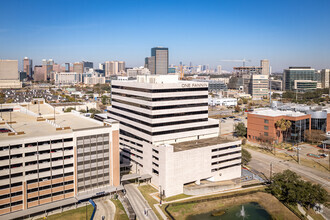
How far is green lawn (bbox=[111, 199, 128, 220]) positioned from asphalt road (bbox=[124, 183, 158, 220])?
1.95m

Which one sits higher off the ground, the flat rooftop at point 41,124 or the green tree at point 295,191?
the flat rooftop at point 41,124

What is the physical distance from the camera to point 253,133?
9144 centimetres

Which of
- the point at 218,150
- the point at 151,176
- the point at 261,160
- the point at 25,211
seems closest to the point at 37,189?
the point at 25,211

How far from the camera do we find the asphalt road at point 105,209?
145ft

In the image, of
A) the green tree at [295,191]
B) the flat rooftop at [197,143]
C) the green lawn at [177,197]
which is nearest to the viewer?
the green tree at [295,191]

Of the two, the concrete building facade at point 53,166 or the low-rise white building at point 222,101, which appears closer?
the concrete building facade at point 53,166

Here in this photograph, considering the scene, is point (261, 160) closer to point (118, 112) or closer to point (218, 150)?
point (218, 150)

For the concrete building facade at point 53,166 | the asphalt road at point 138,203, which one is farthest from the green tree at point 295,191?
the concrete building facade at point 53,166

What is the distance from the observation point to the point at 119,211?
151 ft

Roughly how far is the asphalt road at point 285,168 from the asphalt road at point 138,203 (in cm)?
Answer: 2912

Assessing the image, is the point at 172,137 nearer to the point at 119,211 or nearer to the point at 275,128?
the point at 119,211

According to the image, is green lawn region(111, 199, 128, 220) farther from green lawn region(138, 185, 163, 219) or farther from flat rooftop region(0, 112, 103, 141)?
flat rooftop region(0, 112, 103, 141)

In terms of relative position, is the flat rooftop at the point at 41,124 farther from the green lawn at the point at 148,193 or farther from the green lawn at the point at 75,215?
the green lawn at the point at 148,193

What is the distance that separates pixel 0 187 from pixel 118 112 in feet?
103
